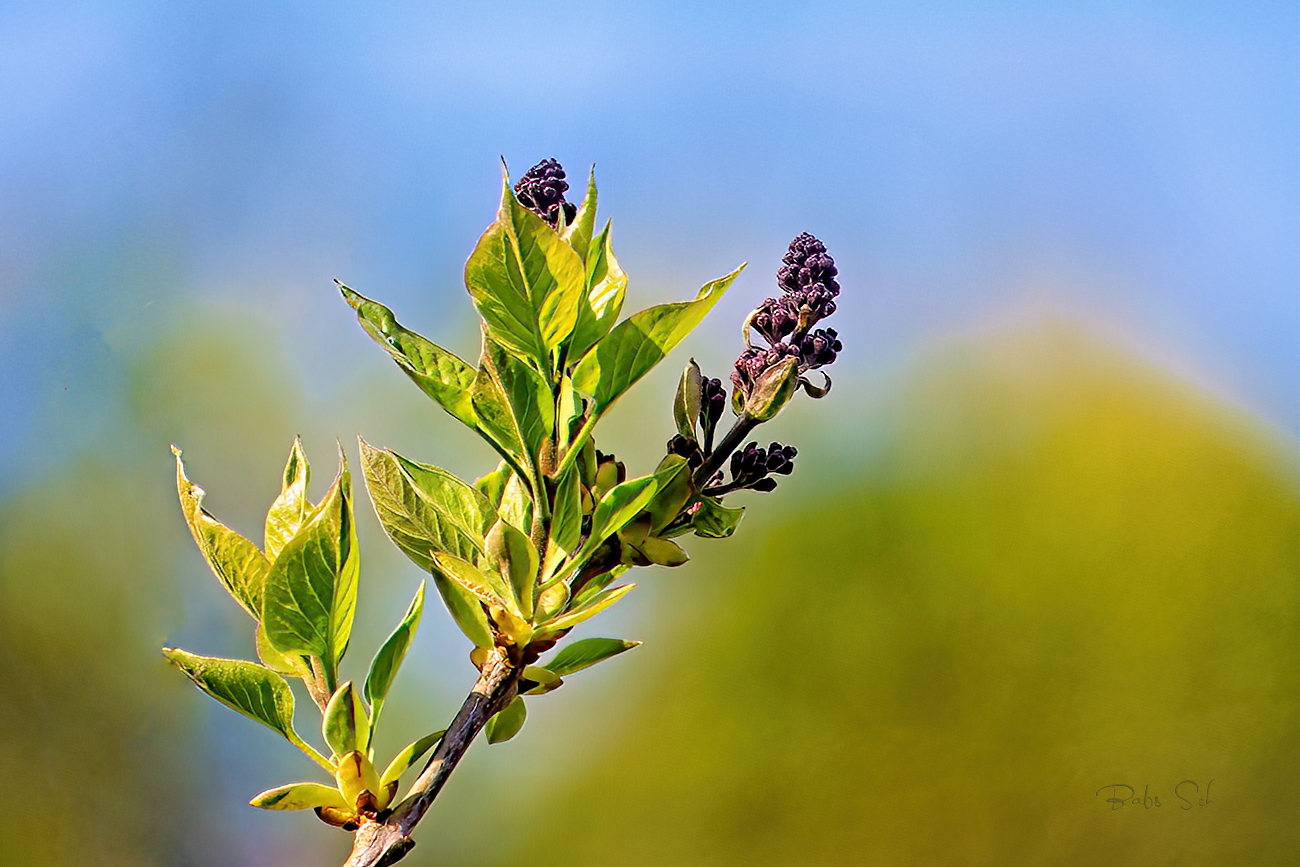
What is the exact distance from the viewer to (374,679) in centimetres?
30

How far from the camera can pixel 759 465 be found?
12.3 inches

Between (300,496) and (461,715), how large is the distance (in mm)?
97

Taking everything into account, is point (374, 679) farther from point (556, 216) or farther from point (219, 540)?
point (556, 216)

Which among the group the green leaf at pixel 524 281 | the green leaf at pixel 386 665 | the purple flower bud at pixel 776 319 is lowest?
the green leaf at pixel 386 665

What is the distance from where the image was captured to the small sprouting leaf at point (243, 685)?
0.92 ft

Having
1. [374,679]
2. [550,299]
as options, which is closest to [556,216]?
[550,299]

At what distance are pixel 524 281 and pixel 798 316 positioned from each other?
0.10m

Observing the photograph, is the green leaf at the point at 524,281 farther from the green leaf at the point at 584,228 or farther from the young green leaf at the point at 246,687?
the young green leaf at the point at 246,687

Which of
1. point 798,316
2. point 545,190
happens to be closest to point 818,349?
point 798,316

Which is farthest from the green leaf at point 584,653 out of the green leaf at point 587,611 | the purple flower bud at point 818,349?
the purple flower bud at point 818,349

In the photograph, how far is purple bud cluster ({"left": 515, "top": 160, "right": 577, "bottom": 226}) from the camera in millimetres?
322

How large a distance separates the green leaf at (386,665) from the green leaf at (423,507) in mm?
23

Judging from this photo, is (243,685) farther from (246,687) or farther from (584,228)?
(584,228)

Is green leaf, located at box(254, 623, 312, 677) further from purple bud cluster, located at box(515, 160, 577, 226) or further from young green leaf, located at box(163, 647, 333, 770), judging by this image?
purple bud cluster, located at box(515, 160, 577, 226)
